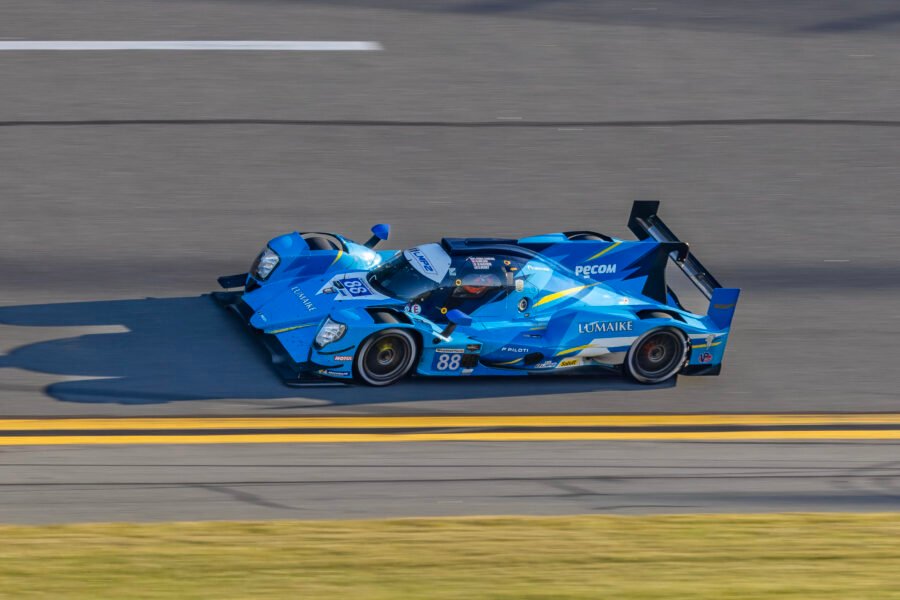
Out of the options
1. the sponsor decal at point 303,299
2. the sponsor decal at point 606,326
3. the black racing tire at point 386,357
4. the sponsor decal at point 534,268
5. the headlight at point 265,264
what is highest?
the sponsor decal at point 534,268

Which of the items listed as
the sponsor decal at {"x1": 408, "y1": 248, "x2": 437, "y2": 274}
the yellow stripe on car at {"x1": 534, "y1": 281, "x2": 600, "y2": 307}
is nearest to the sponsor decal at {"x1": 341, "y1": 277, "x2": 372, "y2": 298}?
the sponsor decal at {"x1": 408, "y1": 248, "x2": 437, "y2": 274}

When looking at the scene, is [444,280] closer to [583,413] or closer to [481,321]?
[481,321]

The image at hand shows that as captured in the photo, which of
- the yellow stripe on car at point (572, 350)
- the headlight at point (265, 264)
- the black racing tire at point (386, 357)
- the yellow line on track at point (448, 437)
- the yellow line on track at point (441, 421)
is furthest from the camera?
the headlight at point (265, 264)

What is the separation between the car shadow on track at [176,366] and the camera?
12.1 m

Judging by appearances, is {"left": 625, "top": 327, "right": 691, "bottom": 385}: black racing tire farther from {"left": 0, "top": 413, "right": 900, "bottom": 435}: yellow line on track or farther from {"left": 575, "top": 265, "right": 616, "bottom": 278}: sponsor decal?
{"left": 575, "top": 265, "right": 616, "bottom": 278}: sponsor decal

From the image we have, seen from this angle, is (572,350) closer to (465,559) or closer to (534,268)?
(534,268)

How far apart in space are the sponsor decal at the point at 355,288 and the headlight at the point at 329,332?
765 millimetres

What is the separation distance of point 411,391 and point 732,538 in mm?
3910

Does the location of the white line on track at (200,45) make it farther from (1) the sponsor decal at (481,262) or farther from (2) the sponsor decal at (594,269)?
(1) the sponsor decal at (481,262)

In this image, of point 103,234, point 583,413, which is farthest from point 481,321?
point 103,234

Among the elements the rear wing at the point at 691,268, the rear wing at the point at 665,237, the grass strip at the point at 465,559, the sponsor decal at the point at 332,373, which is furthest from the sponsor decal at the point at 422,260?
the grass strip at the point at 465,559

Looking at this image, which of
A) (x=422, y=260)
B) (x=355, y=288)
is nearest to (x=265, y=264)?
(x=355, y=288)

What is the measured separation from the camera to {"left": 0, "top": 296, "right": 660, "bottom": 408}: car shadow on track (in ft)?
39.7

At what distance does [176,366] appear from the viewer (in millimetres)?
12680
